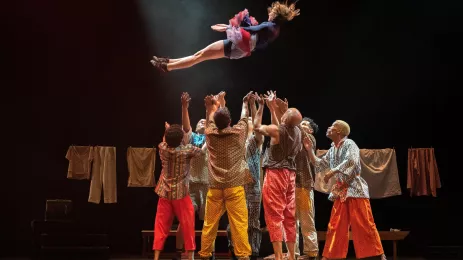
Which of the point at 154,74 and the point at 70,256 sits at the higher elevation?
the point at 154,74

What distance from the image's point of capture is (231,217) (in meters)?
5.44

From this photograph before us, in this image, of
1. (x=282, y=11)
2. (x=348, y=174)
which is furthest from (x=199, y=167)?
(x=282, y=11)

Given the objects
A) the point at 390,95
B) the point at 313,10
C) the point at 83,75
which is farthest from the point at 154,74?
the point at 390,95

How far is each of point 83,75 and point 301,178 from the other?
4.69 metres

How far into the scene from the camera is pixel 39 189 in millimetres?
9211

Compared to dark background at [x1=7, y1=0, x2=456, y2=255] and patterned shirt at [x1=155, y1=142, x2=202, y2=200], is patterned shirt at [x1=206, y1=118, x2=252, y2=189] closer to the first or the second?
patterned shirt at [x1=155, y1=142, x2=202, y2=200]

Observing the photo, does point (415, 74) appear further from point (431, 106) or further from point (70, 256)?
point (70, 256)

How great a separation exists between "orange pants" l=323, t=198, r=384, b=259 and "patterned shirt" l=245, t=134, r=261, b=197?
36.0 inches

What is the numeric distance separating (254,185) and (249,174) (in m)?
0.44

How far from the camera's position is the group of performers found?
17.9 ft

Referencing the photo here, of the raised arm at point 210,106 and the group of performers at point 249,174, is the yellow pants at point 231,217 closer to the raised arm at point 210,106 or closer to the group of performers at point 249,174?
the group of performers at point 249,174

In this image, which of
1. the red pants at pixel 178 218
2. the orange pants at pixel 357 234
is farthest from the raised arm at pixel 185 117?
the orange pants at pixel 357 234

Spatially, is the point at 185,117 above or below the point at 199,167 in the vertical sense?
above

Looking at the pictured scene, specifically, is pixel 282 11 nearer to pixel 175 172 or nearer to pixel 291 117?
pixel 291 117
